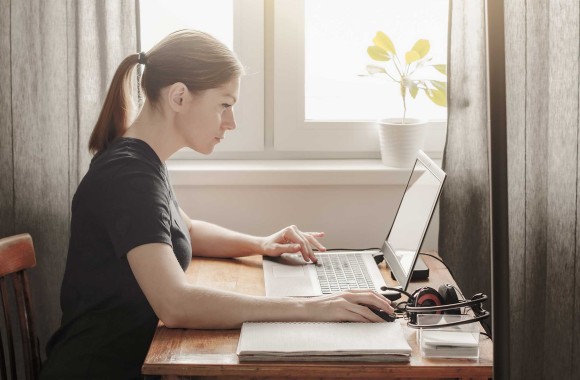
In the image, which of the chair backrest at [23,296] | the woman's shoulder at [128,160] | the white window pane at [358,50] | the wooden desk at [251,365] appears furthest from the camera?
the white window pane at [358,50]

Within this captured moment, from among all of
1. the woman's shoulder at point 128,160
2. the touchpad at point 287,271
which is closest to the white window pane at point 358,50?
the touchpad at point 287,271

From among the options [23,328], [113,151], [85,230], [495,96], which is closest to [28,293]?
[23,328]

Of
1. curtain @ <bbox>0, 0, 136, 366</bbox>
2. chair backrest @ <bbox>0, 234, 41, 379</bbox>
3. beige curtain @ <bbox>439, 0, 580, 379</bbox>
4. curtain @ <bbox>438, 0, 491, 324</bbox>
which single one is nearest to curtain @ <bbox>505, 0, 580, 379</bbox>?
beige curtain @ <bbox>439, 0, 580, 379</bbox>

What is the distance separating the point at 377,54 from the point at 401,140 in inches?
10.0

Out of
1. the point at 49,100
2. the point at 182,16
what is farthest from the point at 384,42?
the point at 49,100

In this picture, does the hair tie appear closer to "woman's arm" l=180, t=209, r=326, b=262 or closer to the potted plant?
"woman's arm" l=180, t=209, r=326, b=262

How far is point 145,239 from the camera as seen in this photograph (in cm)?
153

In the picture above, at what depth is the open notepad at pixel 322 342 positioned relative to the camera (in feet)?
4.55

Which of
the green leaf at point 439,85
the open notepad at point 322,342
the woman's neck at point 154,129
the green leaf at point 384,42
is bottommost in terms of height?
the open notepad at point 322,342

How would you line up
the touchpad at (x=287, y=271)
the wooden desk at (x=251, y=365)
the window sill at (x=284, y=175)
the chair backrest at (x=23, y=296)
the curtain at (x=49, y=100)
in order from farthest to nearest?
the window sill at (x=284, y=175) → the curtain at (x=49, y=100) → the touchpad at (x=287, y=271) → the chair backrest at (x=23, y=296) → the wooden desk at (x=251, y=365)

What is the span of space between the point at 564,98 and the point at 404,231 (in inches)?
18.7

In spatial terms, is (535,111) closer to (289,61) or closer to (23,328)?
(289,61)

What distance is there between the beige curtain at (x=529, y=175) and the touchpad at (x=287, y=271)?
0.49 metres

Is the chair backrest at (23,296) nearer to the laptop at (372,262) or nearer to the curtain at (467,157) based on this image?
the laptop at (372,262)
